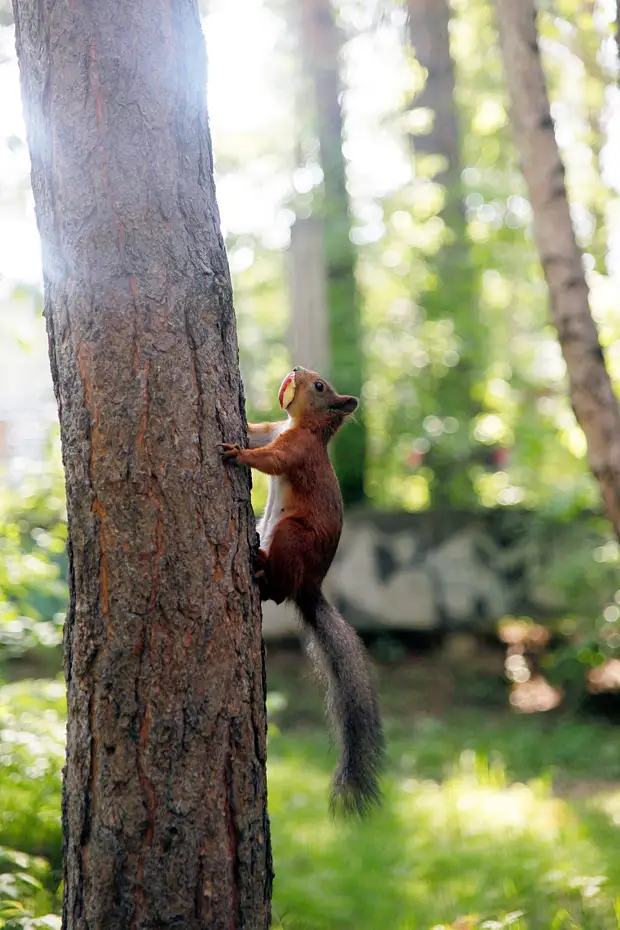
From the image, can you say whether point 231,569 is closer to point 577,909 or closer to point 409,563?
point 577,909

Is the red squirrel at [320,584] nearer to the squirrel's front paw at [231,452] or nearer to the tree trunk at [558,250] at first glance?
the squirrel's front paw at [231,452]

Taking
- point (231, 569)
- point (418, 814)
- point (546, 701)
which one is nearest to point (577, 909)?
point (418, 814)

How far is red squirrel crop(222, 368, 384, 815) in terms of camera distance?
2576mm

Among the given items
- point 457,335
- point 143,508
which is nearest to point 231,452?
point 143,508

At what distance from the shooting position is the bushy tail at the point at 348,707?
256cm

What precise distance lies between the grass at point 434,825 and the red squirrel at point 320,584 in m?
0.57

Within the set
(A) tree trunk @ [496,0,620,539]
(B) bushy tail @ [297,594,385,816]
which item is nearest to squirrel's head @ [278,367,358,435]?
(B) bushy tail @ [297,594,385,816]

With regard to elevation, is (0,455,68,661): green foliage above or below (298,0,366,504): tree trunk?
below

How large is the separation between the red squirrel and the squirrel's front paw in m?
0.14

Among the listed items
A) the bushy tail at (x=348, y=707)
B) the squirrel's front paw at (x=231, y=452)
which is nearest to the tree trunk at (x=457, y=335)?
the bushy tail at (x=348, y=707)

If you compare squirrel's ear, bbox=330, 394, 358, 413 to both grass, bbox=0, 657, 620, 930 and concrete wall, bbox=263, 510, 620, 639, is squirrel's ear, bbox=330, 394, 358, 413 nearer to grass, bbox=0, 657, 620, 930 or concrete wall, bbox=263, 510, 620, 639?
grass, bbox=0, 657, 620, 930

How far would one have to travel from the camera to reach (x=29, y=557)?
3477 mm

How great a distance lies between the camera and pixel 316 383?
3133 millimetres

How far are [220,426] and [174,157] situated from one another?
0.62 metres
